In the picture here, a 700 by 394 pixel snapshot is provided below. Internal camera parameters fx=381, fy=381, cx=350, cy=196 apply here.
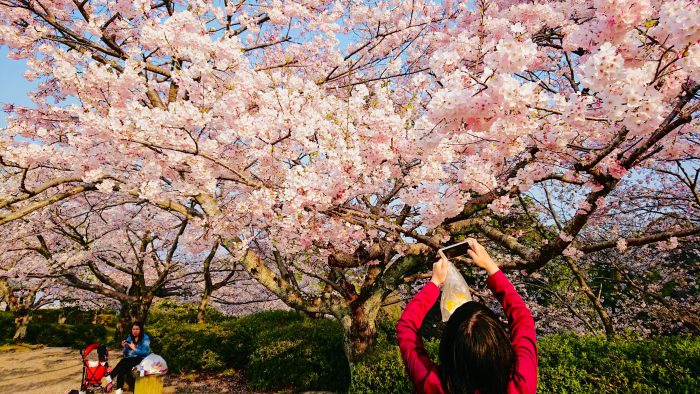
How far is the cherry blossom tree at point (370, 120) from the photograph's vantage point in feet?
6.99

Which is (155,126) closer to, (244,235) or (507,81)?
(244,235)

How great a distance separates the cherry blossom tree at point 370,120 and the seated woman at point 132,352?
247 centimetres

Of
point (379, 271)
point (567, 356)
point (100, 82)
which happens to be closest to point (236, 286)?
point (379, 271)

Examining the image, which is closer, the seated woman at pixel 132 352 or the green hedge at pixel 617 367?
the green hedge at pixel 617 367

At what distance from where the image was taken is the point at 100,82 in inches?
171

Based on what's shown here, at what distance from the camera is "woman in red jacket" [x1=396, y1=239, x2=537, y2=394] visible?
112cm

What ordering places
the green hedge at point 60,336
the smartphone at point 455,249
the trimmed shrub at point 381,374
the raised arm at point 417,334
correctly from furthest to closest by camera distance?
the green hedge at point 60,336, the trimmed shrub at point 381,374, the smartphone at point 455,249, the raised arm at point 417,334

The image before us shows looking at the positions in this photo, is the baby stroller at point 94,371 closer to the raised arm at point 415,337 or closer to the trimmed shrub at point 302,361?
the trimmed shrub at point 302,361

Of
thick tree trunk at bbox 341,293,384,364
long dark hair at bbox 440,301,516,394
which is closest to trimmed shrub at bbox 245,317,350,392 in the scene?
thick tree trunk at bbox 341,293,384,364

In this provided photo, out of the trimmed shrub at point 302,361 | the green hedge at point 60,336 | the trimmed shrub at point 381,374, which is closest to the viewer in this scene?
the trimmed shrub at point 381,374

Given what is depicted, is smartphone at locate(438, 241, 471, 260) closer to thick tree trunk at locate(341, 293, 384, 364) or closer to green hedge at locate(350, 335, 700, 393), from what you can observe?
green hedge at locate(350, 335, 700, 393)

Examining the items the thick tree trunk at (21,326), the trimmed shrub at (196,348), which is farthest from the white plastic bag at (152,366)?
the thick tree trunk at (21,326)

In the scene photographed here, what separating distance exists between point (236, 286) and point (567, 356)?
12669 millimetres

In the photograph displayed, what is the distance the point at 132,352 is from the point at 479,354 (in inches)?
277
